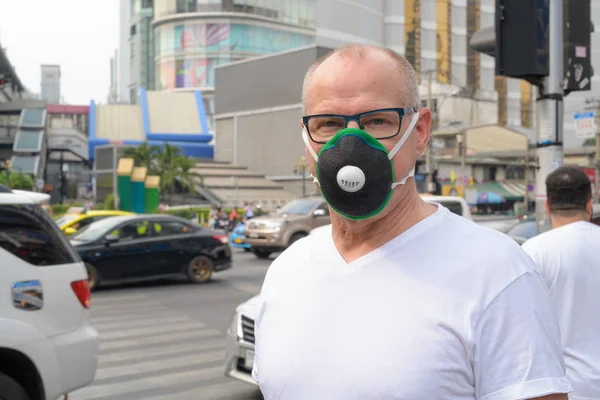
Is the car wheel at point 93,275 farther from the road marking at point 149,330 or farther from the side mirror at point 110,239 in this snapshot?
the road marking at point 149,330

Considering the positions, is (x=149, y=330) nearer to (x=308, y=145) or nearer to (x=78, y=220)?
(x=78, y=220)

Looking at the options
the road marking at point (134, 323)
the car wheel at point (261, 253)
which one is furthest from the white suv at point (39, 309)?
the car wheel at point (261, 253)

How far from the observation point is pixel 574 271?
3.22 m

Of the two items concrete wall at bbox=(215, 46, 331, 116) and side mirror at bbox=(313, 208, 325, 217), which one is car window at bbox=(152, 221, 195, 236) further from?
concrete wall at bbox=(215, 46, 331, 116)

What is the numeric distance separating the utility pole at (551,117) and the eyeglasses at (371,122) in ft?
12.7

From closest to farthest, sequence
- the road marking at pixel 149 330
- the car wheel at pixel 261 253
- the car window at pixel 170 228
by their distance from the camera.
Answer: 1. the road marking at pixel 149 330
2. the car window at pixel 170 228
3. the car wheel at pixel 261 253

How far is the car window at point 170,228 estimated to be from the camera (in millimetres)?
15531

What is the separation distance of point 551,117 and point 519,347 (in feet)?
13.9

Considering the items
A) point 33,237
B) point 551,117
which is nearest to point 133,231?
point 33,237

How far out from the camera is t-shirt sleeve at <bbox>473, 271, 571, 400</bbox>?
1544mm

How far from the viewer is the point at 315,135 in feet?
6.06

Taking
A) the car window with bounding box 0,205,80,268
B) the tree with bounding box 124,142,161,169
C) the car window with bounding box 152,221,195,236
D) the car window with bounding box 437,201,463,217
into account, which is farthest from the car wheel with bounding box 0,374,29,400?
the tree with bounding box 124,142,161,169

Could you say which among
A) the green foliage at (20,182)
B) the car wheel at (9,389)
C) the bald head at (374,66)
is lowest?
the car wheel at (9,389)

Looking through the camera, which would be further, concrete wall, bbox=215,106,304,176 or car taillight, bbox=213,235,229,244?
concrete wall, bbox=215,106,304,176
